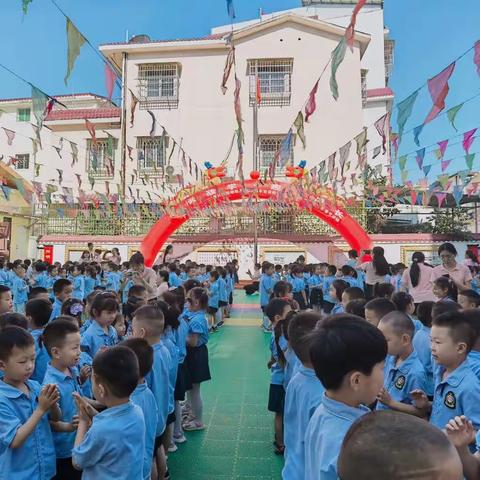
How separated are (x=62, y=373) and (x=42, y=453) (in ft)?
1.36

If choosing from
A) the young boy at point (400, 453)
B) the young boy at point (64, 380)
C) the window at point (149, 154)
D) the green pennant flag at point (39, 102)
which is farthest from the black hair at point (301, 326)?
the window at point (149, 154)

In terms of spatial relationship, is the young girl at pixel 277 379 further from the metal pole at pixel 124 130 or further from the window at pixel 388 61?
the window at pixel 388 61

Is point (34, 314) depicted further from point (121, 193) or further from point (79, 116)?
point (79, 116)

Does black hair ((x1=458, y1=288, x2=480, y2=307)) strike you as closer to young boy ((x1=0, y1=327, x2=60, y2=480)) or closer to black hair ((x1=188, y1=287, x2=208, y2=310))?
black hair ((x1=188, y1=287, x2=208, y2=310))

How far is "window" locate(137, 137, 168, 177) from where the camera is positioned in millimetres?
19062

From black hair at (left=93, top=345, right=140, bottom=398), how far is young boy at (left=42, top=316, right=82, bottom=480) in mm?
457

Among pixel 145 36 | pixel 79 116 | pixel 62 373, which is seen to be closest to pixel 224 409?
pixel 62 373

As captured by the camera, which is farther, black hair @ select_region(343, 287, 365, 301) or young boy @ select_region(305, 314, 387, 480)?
black hair @ select_region(343, 287, 365, 301)

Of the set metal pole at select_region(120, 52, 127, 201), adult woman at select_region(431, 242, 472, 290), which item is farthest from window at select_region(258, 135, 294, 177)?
adult woman at select_region(431, 242, 472, 290)

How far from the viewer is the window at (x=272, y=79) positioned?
735 inches

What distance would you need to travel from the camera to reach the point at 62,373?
2453 millimetres

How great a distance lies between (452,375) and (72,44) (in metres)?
5.87

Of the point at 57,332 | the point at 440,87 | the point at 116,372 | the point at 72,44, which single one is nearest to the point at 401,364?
the point at 116,372

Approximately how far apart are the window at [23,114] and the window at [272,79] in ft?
42.2
